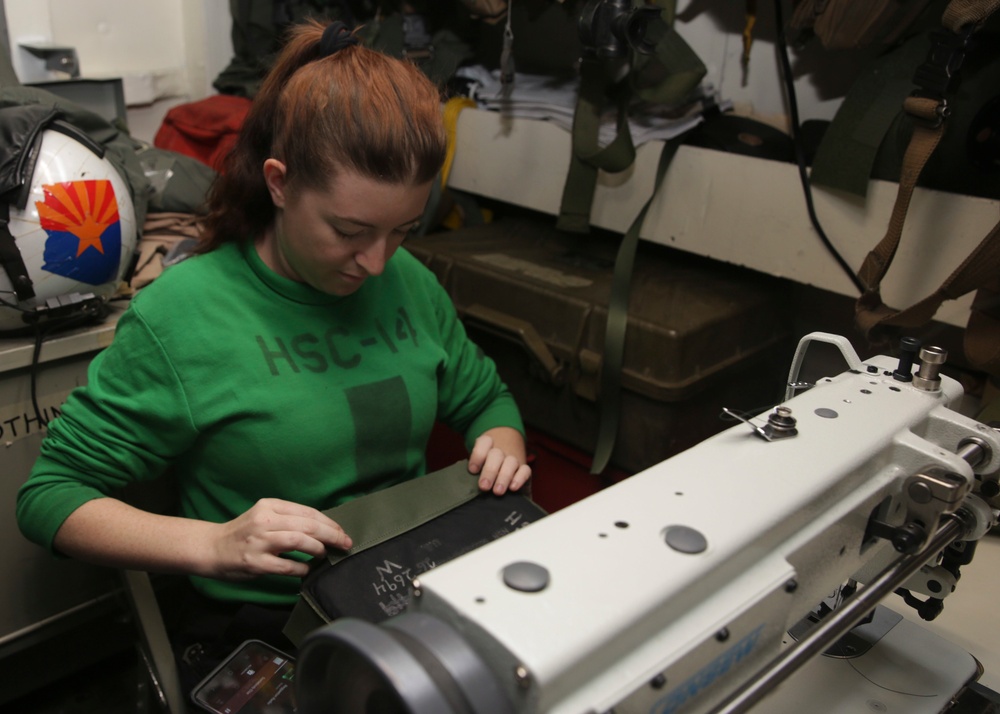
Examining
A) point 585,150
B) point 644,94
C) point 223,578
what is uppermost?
point 644,94

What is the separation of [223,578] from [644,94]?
1.25 meters

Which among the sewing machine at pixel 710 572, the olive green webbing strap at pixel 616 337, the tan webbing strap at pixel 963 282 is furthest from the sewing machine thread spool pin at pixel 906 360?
the olive green webbing strap at pixel 616 337

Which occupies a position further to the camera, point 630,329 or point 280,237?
point 630,329

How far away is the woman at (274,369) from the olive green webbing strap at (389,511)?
4 cm

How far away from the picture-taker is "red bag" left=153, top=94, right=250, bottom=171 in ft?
7.50

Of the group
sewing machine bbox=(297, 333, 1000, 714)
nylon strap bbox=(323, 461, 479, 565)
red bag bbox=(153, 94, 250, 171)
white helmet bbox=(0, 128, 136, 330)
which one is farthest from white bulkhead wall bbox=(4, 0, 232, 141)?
sewing machine bbox=(297, 333, 1000, 714)

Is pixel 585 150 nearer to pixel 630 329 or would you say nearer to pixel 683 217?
pixel 683 217

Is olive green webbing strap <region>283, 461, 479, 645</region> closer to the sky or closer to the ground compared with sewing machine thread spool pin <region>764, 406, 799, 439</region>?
closer to the ground

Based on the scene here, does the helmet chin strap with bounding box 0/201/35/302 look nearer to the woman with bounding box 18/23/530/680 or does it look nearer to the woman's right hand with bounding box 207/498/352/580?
the woman with bounding box 18/23/530/680

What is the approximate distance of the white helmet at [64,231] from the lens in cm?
129

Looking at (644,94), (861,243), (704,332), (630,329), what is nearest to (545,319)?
(630,329)

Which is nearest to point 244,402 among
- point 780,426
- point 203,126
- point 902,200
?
point 780,426

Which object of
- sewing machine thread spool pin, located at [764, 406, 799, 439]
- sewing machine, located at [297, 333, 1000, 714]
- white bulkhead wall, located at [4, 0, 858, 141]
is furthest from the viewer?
white bulkhead wall, located at [4, 0, 858, 141]

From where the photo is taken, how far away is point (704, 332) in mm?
1615
